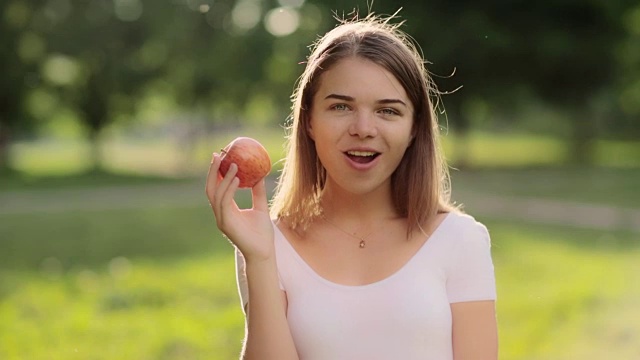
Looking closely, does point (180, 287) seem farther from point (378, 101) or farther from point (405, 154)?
point (378, 101)

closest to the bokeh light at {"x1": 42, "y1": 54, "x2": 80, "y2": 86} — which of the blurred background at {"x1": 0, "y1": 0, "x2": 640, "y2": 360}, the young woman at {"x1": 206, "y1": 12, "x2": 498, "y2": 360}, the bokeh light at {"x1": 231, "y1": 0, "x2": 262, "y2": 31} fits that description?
the blurred background at {"x1": 0, "y1": 0, "x2": 640, "y2": 360}

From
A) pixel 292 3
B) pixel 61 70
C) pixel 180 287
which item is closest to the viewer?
pixel 180 287

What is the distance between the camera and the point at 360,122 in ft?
8.21

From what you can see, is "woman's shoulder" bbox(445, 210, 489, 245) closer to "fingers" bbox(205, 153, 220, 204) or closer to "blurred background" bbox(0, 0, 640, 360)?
"fingers" bbox(205, 153, 220, 204)

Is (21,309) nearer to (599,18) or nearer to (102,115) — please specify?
(599,18)

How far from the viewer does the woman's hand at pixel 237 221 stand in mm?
2432

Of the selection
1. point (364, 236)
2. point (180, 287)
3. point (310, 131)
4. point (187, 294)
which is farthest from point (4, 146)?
point (364, 236)

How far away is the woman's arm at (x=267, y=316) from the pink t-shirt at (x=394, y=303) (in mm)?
56

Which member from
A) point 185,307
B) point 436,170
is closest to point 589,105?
point 185,307

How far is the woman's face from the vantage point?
8.29 feet

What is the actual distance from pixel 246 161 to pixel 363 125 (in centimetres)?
34

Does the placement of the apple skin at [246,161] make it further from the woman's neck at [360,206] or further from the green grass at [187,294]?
the green grass at [187,294]

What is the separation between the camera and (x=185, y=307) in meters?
9.20

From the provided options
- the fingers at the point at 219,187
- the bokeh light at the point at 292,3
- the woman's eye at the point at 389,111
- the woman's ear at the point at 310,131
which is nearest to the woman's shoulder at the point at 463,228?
the woman's eye at the point at 389,111
